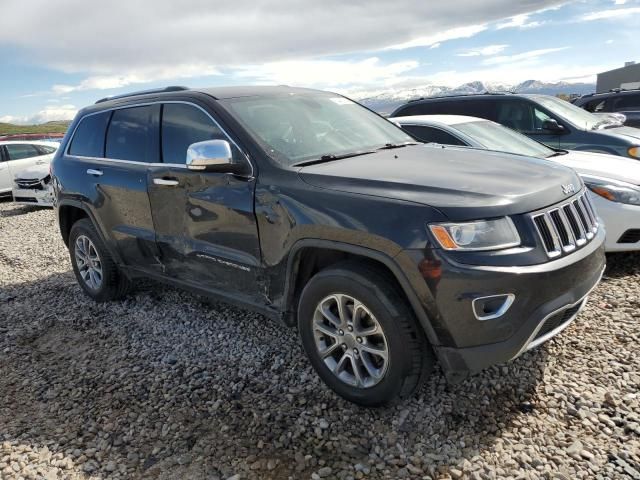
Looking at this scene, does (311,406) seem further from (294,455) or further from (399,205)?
(399,205)

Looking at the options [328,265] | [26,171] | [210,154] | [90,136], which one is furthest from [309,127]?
[26,171]

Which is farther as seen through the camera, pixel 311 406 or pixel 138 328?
pixel 138 328

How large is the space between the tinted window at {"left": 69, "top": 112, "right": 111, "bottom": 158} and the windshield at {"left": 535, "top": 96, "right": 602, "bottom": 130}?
5986mm

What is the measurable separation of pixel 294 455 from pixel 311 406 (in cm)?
42

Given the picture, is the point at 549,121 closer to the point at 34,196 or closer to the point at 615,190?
the point at 615,190

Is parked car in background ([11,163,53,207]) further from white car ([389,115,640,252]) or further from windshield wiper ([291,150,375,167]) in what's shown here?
windshield wiper ([291,150,375,167])

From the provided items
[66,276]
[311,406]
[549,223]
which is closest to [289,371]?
[311,406]

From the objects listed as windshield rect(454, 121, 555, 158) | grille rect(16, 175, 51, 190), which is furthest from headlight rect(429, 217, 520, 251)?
grille rect(16, 175, 51, 190)

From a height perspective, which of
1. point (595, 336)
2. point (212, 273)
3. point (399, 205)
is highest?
point (399, 205)

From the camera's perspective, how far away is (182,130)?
379 centimetres

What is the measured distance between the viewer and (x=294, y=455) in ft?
8.82

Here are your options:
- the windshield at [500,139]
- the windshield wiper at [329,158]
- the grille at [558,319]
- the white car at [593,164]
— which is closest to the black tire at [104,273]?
the windshield wiper at [329,158]

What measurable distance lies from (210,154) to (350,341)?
136cm

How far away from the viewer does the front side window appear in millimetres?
3561
